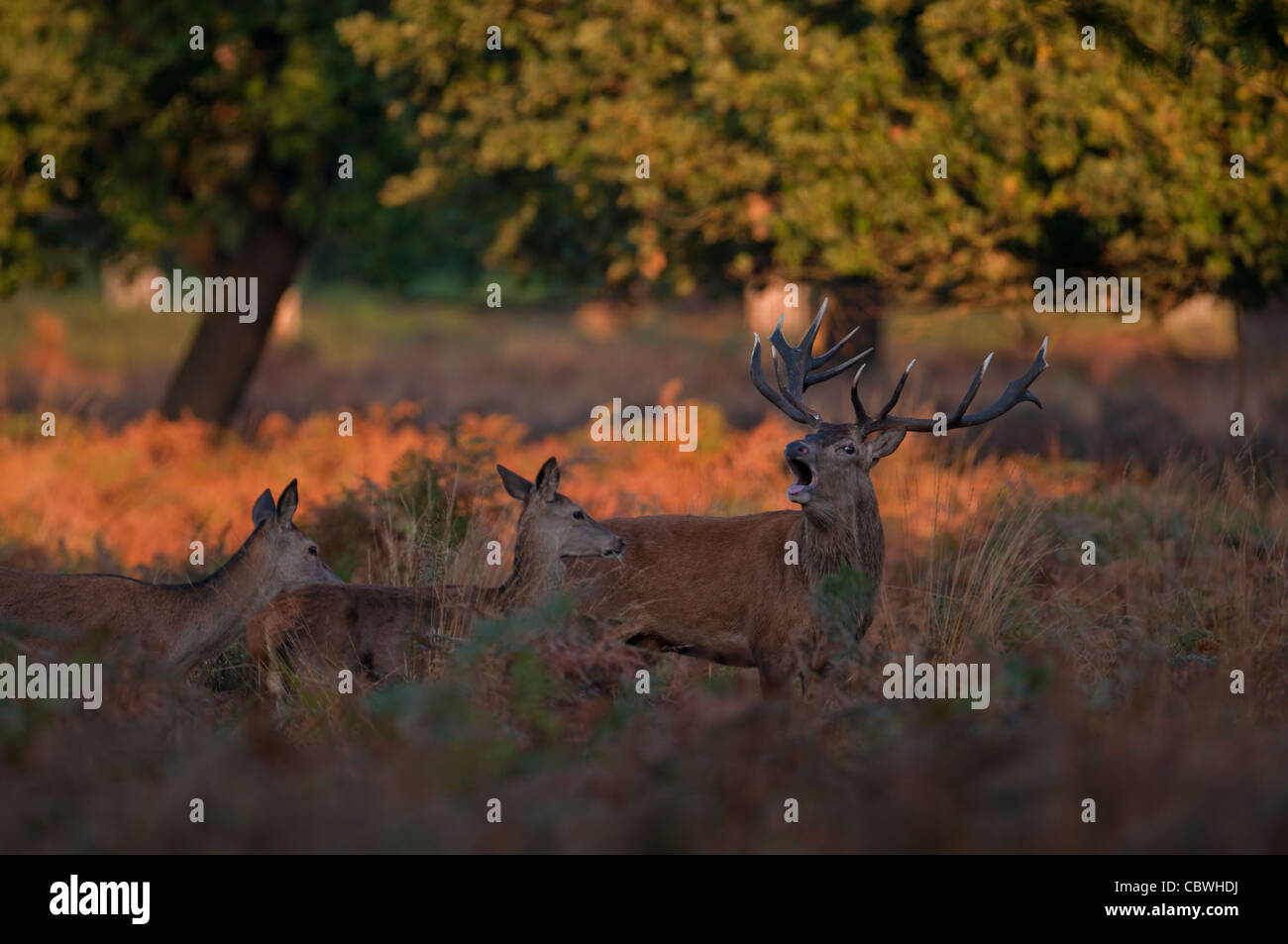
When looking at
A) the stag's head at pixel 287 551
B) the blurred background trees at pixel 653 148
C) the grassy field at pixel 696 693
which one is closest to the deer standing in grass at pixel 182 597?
the stag's head at pixel 287 551

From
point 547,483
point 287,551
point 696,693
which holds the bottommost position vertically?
point 696,693

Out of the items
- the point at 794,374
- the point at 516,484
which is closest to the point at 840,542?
the point at 794,374

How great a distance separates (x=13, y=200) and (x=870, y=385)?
9.21 metres

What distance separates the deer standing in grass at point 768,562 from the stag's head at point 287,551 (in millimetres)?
1319

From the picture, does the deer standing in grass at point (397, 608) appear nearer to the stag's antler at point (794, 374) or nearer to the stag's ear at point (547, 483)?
the stag's ear at point (547, 483)

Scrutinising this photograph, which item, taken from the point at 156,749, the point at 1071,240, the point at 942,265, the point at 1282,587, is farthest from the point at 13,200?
the point at 1282,587

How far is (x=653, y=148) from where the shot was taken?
13.8 meters

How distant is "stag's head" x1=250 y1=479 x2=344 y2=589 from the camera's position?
7613 mm

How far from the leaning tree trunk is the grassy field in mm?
1591

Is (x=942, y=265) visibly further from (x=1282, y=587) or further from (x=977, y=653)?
(x=977, y=653)

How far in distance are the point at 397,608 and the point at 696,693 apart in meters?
1.95

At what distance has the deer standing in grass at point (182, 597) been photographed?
7.04m

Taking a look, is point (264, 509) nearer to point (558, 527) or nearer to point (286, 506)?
point (286, 506)

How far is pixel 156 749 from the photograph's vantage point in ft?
18.0
